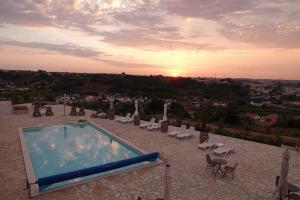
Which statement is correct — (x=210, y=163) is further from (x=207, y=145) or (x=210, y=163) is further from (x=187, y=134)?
(x=187, y=134)

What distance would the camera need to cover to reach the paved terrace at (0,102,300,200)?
687cm

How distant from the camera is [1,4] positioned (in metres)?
15.6

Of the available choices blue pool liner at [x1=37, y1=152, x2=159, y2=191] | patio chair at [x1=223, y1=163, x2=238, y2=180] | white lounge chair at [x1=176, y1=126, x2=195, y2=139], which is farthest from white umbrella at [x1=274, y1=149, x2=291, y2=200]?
white lounge chair at [x1=176, y1=126, x2=195, y2=139]

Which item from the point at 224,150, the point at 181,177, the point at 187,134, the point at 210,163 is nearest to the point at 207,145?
the point at 224,150

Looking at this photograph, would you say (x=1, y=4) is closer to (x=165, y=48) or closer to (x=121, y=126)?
(x=121, y=126)

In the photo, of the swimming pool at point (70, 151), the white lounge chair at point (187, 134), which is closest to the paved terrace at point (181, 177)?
the white lounge chair at point (187, 134)

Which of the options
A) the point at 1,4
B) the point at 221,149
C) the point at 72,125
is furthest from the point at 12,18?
the point at 221,149

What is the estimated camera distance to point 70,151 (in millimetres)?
11375

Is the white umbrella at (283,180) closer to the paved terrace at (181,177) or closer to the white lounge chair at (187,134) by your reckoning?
the paved terrace at (181,177)

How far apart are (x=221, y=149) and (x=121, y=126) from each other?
698 centimetres

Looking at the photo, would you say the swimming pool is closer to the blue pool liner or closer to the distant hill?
the blue pool liner

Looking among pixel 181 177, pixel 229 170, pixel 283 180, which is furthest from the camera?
pixel 229 170

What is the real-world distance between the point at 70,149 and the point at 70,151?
0.31 metres

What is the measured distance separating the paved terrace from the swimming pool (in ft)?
1.70
